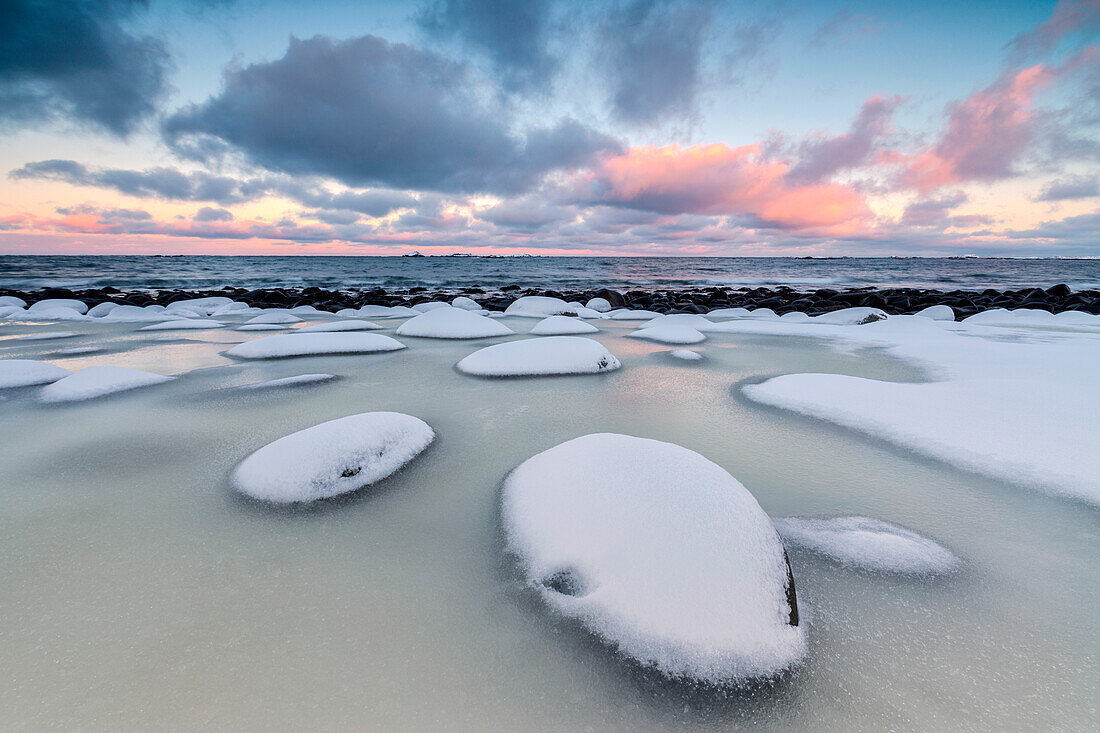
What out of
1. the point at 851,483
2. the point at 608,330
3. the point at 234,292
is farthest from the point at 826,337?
the point at 234,292

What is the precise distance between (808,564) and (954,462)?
1.28 m

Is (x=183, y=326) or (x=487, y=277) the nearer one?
(x=183, y=326)

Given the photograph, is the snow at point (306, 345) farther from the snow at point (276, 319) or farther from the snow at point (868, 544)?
the snow at point (868, 544)

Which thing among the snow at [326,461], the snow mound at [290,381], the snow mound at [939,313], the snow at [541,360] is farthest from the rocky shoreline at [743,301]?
the snow at [326,461]

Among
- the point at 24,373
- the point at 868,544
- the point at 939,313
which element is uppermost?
the point at 939,313

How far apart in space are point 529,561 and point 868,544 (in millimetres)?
1096

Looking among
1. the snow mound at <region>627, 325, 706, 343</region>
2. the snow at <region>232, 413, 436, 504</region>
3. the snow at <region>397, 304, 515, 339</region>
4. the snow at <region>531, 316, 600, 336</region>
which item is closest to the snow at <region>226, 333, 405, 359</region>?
the snow at <region>397, 304, 515, 339</region>

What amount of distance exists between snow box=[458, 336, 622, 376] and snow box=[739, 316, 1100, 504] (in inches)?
51.7

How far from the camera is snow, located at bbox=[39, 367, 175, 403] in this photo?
307 centimetres

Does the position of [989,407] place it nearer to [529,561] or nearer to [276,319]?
[529,561]

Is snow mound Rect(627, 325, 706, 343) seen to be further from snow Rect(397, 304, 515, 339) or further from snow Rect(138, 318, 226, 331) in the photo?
snow Rect(138, 318, 226, 331)

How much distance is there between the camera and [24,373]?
11.3 feet

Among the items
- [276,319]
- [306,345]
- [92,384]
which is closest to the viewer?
[92,384]

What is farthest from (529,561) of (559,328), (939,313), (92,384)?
(939,313)
